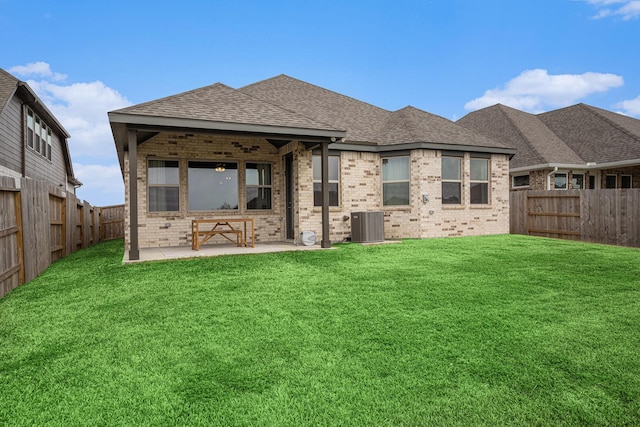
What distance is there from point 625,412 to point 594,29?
33.6 m

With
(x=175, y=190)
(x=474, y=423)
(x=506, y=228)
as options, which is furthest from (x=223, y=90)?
(x=506, y=228)

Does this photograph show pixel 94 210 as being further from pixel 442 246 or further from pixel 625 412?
pixel 625 412

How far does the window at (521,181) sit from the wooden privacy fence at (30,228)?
60.5 feet

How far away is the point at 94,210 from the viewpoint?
1533cm

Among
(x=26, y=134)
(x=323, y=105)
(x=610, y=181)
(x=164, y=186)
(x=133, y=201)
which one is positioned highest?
(x=323, y=105)

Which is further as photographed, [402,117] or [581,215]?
[402,117]

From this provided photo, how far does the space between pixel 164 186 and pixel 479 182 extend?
10598 mm

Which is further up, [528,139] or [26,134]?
[528,139]

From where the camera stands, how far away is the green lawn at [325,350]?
230 cm

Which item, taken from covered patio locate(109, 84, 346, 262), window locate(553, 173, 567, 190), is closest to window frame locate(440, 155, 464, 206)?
covered patio locate(109, 84, 346, 262)

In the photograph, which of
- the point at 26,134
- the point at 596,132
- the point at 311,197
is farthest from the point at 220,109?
the point at 596,132

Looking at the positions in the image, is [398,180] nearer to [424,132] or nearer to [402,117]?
[424,132]

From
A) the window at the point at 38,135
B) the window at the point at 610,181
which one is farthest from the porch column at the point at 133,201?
the window at the point at 610,181

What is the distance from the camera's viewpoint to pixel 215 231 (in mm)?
10195
